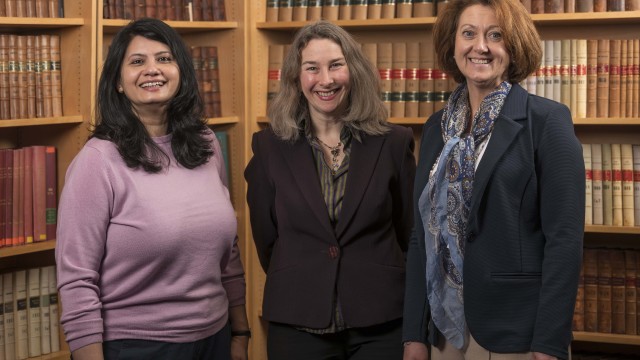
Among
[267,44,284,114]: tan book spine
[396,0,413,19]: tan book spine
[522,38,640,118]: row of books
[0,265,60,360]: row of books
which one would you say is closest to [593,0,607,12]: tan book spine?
[522,38,640,118]: row of books

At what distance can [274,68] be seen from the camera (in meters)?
3.80

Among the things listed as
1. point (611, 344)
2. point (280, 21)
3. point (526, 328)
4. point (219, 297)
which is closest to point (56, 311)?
point (219, 297)

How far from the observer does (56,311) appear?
3.23 metres

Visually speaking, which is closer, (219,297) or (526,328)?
(526,328)

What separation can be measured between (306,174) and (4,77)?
1.28 m

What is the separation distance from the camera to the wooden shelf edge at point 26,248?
2984 millimetres

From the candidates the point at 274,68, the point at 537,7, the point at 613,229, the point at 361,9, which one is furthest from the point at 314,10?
the point at 613,229

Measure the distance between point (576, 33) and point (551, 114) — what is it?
1897mm

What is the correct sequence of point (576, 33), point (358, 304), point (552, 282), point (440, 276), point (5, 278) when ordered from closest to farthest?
1. point (552, 282)
2. point (440, 276)
3. point (358, 304)
4. point (5, 278)
5. point (576, 33)

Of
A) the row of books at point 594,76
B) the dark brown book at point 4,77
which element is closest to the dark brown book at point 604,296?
the row of books at point 594,76

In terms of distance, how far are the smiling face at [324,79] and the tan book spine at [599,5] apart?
137 centimetres

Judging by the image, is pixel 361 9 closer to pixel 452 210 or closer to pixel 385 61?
pixel 385 61

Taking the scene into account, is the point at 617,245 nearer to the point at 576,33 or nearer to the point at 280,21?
the point at 576,33

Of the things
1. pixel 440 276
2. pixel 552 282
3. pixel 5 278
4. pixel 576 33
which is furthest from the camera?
pixel 576 33
